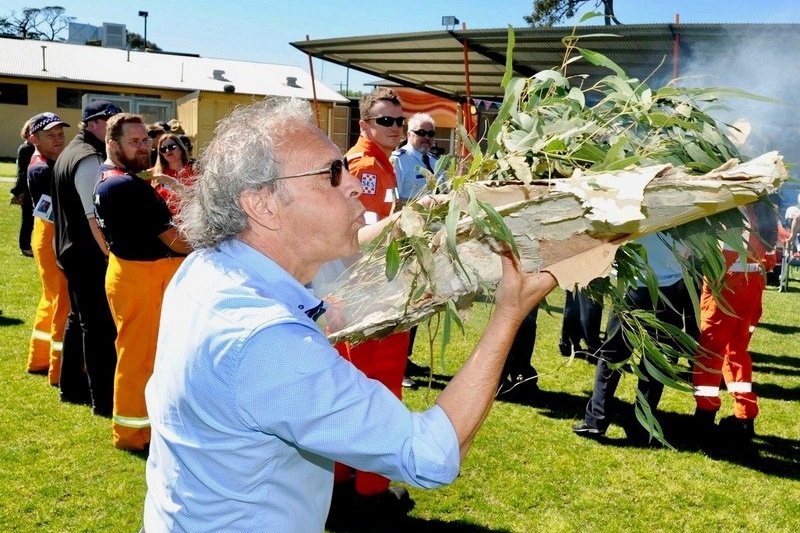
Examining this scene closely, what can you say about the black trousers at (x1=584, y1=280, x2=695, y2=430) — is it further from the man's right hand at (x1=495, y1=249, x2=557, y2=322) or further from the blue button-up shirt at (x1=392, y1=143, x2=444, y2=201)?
the man's right hand at (x1=495, y1=249, x2=557, y2=322)

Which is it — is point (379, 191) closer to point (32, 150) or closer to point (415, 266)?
point (415, 266)

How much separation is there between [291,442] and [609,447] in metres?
4.52

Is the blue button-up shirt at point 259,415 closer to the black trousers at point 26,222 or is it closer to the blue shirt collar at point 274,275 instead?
the blue shirt collar at point 274,275

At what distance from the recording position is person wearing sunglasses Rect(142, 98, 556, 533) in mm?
1472

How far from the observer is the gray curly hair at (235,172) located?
67.8 inches

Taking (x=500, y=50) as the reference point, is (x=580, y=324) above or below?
below

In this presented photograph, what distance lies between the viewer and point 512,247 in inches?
67.2

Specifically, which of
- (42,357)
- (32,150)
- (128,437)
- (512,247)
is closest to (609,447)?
(128,437)

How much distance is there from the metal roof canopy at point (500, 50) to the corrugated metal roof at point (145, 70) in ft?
80.0

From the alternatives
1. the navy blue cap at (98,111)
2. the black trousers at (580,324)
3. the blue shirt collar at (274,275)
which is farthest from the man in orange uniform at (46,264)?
the blue shirt collar at (274,275)

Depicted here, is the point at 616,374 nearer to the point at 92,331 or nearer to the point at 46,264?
the point at 92,331

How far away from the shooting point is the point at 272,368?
146 centimetres

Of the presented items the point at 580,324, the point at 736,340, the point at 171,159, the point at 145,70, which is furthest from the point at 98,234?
the point at 145,70

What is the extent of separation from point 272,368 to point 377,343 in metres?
2.74
